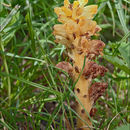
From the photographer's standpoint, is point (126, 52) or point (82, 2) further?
point (82, 2)

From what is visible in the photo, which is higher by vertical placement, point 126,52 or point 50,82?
point 126,52

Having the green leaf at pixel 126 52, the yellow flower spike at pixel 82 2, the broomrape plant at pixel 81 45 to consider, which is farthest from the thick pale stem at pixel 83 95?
the yellow flower spike at pixel 82 2

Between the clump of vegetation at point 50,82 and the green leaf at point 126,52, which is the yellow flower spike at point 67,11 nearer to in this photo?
the clump of vegetation at point 50,82

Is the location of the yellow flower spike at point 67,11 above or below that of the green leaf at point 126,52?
above

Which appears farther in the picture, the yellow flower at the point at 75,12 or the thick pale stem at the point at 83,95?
the thick pale stem at the point at 83,95

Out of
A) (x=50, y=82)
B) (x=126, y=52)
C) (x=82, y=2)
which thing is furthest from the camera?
(x=50, y=82)

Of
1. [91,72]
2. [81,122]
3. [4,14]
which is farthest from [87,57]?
[4,14]

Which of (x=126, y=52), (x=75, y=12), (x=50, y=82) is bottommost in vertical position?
(x=50, y=82)

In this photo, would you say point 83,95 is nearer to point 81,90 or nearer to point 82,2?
point 81,90

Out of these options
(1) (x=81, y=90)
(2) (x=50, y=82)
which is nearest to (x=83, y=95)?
(1) (x=81, y=90)

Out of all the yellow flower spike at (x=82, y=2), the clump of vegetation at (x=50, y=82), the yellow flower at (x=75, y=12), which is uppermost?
the yellow flower spike at (x=82, y=2)
